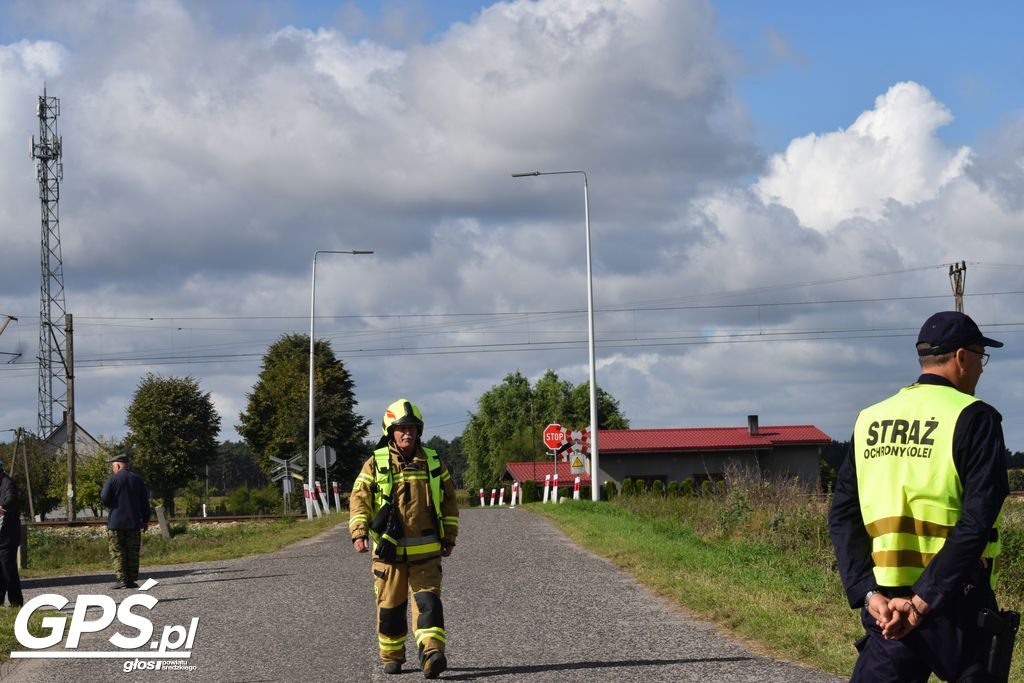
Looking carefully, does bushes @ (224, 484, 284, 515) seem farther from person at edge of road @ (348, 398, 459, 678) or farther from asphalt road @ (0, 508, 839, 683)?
person at edge of road @ (348, 398, 459, 678)

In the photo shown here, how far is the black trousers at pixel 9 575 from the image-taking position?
13359mm

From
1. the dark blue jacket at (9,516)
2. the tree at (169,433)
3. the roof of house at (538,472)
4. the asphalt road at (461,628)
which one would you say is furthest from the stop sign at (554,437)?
the tree at (169,433)

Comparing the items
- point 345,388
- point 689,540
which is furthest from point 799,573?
point 345,388

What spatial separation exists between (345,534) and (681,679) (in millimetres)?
18081

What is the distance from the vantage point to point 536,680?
7.79 metres

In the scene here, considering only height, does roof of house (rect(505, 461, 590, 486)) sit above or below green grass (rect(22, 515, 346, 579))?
above

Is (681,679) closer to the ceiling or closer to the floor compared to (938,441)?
closer to the floor

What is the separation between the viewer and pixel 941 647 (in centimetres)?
419

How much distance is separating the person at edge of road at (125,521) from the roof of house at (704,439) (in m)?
46.6

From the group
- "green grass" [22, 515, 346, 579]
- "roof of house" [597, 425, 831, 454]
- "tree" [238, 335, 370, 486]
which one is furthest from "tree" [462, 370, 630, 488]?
"green grass" [22, 515, 346, 579]

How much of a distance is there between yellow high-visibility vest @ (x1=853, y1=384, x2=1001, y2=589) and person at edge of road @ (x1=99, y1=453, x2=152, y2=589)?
12.9 m

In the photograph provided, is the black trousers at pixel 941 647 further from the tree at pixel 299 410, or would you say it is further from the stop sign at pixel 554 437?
the tree at pixel 299 410

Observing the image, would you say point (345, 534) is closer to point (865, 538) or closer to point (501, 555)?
point (501, 555)

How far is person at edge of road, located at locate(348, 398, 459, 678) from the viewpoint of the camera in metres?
8.21
